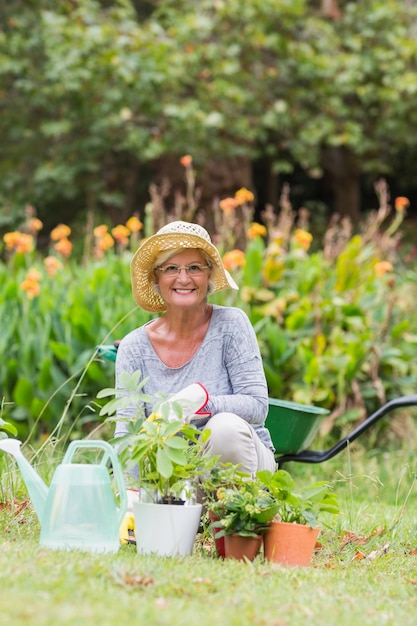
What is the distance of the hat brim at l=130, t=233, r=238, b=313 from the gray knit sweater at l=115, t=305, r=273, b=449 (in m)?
0.12

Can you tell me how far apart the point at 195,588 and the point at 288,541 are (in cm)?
55

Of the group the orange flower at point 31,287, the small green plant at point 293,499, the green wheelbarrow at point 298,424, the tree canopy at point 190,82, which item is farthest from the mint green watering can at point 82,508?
the tree canopy at point 190,82

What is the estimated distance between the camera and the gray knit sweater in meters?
3.04

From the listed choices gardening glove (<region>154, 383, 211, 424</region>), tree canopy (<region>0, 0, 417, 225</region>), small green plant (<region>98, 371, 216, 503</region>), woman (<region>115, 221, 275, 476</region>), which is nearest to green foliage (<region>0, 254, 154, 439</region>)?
woman (<region>115, 221, 275, 476</region>)

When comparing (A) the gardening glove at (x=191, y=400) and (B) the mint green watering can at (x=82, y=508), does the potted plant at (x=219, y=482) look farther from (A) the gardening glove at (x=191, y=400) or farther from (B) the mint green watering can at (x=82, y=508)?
(B) the mint green watering can at (x=82, y=508)

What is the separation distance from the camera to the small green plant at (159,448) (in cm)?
249

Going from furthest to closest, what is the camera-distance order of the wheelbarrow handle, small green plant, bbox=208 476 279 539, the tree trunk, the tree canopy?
the tree trunk, the tree canopy, the wheelbarrow handle, small green plant, bbox=208 476 279 539

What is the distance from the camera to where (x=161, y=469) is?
2.47 metres

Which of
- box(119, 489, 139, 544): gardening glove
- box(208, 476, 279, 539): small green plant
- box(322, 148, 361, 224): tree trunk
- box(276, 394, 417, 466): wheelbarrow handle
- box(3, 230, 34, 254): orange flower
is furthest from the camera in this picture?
box(322, 148, 361, 224): tree trunk

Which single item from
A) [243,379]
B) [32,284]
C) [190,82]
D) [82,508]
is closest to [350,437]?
[243,379]

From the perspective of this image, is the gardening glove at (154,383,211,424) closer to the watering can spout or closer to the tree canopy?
the watering can spout

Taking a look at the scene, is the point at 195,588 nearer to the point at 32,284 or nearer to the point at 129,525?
the point at 129,525

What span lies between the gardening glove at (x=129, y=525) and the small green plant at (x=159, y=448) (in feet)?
0.75

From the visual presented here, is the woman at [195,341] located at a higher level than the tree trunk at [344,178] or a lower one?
lower
